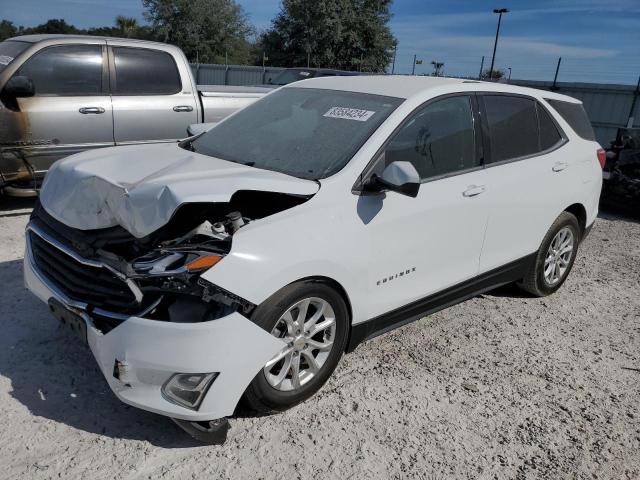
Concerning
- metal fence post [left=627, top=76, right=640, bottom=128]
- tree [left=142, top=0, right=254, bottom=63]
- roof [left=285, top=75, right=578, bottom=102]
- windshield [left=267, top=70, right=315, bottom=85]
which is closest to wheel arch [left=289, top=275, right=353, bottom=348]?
roof [left=285, top=75, right=578, bottom=102]

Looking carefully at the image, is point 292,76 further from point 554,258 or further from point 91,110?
point 554,258

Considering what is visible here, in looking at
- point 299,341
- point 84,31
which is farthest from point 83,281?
point 84,31

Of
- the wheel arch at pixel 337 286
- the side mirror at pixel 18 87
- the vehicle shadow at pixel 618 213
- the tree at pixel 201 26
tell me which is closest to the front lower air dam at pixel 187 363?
the wheel arch at pixel 337 286

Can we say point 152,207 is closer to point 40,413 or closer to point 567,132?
point 40,413

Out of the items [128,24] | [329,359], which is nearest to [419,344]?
[329,359]

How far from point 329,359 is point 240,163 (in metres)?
1.30

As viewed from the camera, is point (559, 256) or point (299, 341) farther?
point (559, 256)

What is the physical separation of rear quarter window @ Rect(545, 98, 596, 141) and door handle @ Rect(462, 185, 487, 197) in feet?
4.65

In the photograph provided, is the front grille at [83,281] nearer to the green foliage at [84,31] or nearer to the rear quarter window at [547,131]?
the rear quarter window at [547,131]

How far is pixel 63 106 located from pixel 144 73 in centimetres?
109

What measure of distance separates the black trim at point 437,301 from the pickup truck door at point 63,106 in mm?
4325

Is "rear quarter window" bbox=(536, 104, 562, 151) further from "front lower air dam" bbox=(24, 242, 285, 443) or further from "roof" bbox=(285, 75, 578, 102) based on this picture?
"front lower air dam" bbox=(24, 242, 285, 443)

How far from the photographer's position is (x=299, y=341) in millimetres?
2906

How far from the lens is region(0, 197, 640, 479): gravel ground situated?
2.63 metres
